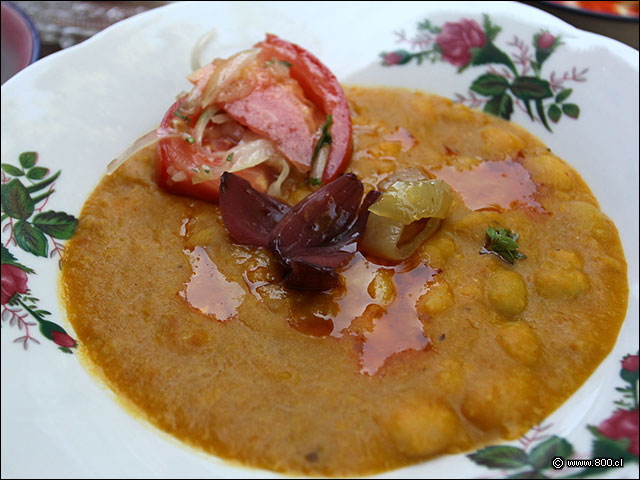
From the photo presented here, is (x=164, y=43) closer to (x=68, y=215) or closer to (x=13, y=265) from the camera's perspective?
(x=68, y=215)

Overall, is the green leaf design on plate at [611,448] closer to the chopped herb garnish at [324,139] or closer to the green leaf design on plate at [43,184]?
the chopped herb garnish at [324,139]

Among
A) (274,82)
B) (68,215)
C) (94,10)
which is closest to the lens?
(68,215)

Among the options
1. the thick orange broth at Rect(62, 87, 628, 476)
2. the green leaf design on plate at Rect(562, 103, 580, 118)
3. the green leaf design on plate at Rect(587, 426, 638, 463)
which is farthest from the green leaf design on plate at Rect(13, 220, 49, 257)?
the green leaf design on plate at Rect(562, 103, 580, 118)

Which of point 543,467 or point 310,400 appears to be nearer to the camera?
point 543,467

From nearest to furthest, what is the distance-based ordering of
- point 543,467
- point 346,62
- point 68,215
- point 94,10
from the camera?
point 543,467
point 68,215
point 346,62
point 94,10

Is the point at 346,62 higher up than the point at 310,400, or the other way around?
the point at 346,62

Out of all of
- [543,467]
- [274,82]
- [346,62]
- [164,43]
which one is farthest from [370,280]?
[164,43]
